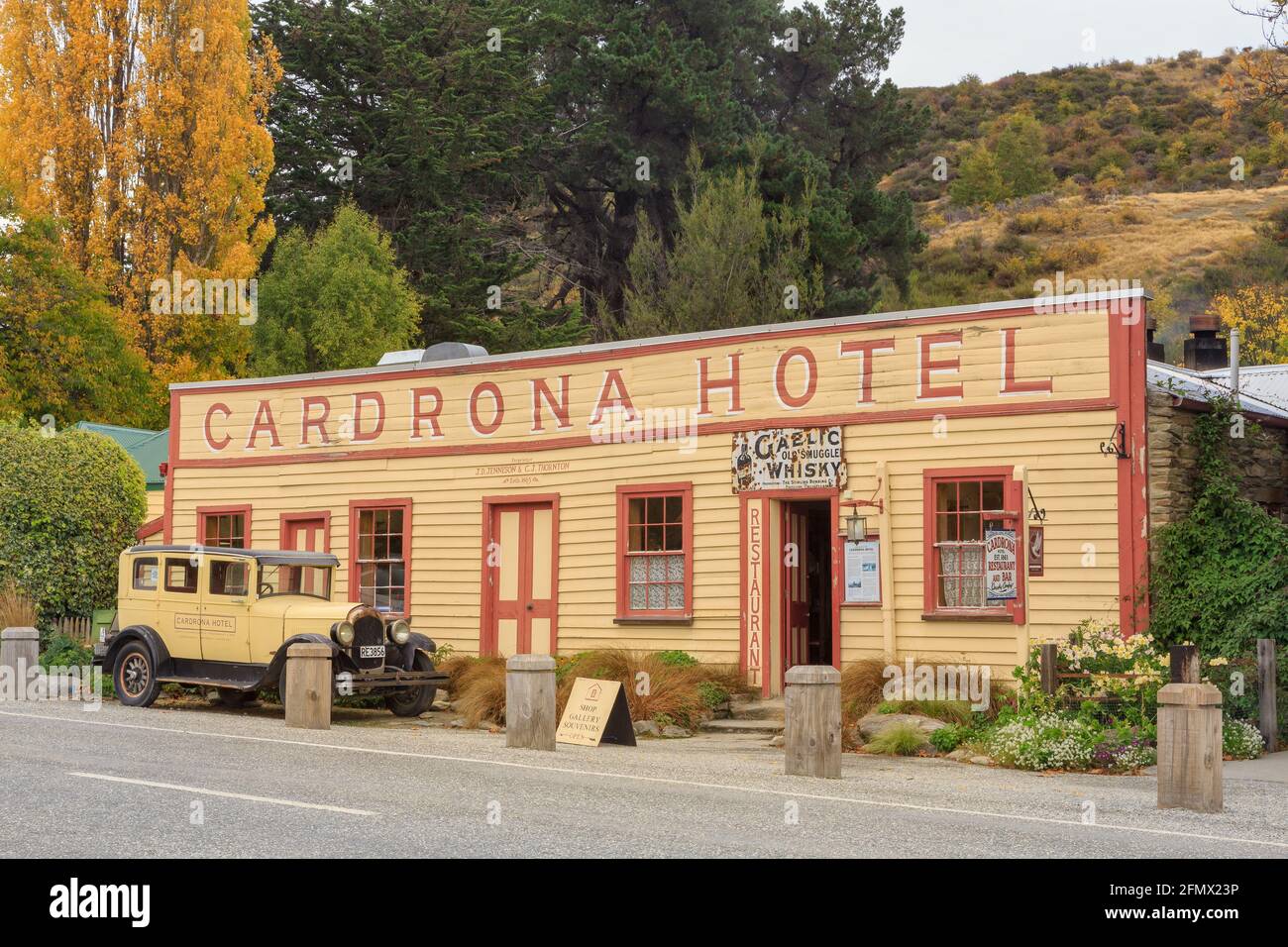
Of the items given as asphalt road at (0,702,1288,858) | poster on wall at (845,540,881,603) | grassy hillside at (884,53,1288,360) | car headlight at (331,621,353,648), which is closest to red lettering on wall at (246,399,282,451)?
car headlight at (331,621,353,648)

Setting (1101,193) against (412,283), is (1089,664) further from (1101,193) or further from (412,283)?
(1101,193)

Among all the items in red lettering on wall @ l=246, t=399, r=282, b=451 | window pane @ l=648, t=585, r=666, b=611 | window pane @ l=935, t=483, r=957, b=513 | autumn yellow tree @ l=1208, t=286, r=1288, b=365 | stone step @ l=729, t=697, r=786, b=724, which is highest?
autumn yellow tree @ l=1208, t=286, r=1288, b=365

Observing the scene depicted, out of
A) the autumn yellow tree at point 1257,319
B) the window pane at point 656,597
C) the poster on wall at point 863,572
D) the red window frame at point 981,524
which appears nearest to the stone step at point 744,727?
the poster on wall at point 863,572

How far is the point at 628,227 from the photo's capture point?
4316 cm

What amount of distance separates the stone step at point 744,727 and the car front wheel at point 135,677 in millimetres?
6582

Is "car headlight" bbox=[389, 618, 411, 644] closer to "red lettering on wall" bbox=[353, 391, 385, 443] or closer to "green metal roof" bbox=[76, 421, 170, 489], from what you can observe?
"red lettering on wall" bbox=[353, 391, 385, 443]

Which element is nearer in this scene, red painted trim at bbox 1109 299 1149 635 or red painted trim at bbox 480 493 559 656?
red painted trim at bbox 1109 299 1149 635

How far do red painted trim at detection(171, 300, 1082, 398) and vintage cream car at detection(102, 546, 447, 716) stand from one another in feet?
13.6

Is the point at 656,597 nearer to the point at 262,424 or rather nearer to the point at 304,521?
the point at 304,521

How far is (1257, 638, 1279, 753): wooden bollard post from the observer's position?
598 inches

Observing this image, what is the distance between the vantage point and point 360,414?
22531 mm

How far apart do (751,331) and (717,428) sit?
4.25 ft

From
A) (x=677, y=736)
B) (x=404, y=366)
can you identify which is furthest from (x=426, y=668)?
(x=404, y=366)

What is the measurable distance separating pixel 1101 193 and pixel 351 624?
199ft
